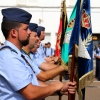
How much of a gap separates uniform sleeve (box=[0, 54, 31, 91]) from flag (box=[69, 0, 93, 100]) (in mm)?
1230

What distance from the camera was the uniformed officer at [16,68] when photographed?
285 cm

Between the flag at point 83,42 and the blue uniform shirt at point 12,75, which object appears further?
the flag at point 83,42

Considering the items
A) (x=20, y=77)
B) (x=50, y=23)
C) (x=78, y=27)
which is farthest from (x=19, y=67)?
(x=50, y=23)

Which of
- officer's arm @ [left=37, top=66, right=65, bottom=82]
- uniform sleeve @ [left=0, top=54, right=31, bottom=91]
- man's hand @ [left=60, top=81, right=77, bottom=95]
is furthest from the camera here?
officer's arm @ [left=37, top=66, right=65, bottom=82]

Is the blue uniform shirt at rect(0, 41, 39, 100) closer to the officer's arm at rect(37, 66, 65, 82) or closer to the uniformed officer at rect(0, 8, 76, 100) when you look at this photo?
the uniformed officer at rect(0, 8, 76, 100)

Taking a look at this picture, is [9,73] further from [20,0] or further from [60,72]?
[20,0]

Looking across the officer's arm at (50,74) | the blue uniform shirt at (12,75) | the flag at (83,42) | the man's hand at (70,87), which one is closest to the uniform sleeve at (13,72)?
the blue uniform shirt at (12,75)

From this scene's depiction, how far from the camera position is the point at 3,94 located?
115 inches

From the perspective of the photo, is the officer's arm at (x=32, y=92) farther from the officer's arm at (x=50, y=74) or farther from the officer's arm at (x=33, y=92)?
the officer's arm at (x=50, y=74)

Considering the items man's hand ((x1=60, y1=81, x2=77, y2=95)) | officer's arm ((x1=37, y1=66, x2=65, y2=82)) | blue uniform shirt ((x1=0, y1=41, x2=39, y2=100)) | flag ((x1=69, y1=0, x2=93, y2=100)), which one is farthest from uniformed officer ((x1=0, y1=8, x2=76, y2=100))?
officer's arm ((x1=37, y1=66, x2=65, y2=82))

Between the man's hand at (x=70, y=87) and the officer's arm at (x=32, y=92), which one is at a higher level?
the officer's arm at (x=32, y=92)

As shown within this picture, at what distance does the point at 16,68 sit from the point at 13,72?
4 centimetres

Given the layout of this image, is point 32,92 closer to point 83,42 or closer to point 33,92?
point 33,92

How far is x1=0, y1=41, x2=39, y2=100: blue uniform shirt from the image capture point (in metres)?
2.84
